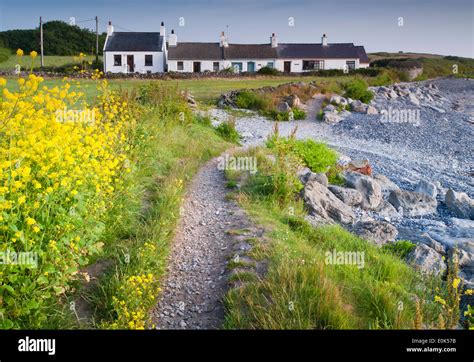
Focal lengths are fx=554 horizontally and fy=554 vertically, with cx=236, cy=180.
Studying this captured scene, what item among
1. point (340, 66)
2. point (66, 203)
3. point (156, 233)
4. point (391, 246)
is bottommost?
point (391, 246)

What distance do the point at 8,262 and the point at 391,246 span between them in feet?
19.8

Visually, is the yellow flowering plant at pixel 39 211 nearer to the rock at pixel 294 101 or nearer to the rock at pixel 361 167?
the rock at pixel 361 167

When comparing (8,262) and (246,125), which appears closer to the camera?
(8,262)

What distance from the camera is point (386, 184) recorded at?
538 inches

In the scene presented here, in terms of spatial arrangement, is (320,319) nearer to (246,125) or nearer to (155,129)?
(155,129)

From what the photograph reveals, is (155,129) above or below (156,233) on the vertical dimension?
above

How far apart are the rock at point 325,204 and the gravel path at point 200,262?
57.1 inches

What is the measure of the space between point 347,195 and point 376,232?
2193mm

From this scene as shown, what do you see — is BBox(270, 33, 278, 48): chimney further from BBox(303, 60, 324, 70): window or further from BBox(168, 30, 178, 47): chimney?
BBox(168, 30, 178, 47): chimney

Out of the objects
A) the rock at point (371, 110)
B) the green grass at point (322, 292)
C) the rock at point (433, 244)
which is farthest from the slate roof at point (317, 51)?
the green grass at point (322, 292)

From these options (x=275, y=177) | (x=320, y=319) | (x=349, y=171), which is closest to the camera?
(x=320, y=319)

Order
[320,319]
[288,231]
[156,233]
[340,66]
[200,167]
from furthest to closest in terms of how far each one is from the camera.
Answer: [340,66]
[200,167]
[288,231]
[156,233]
[320,319]
